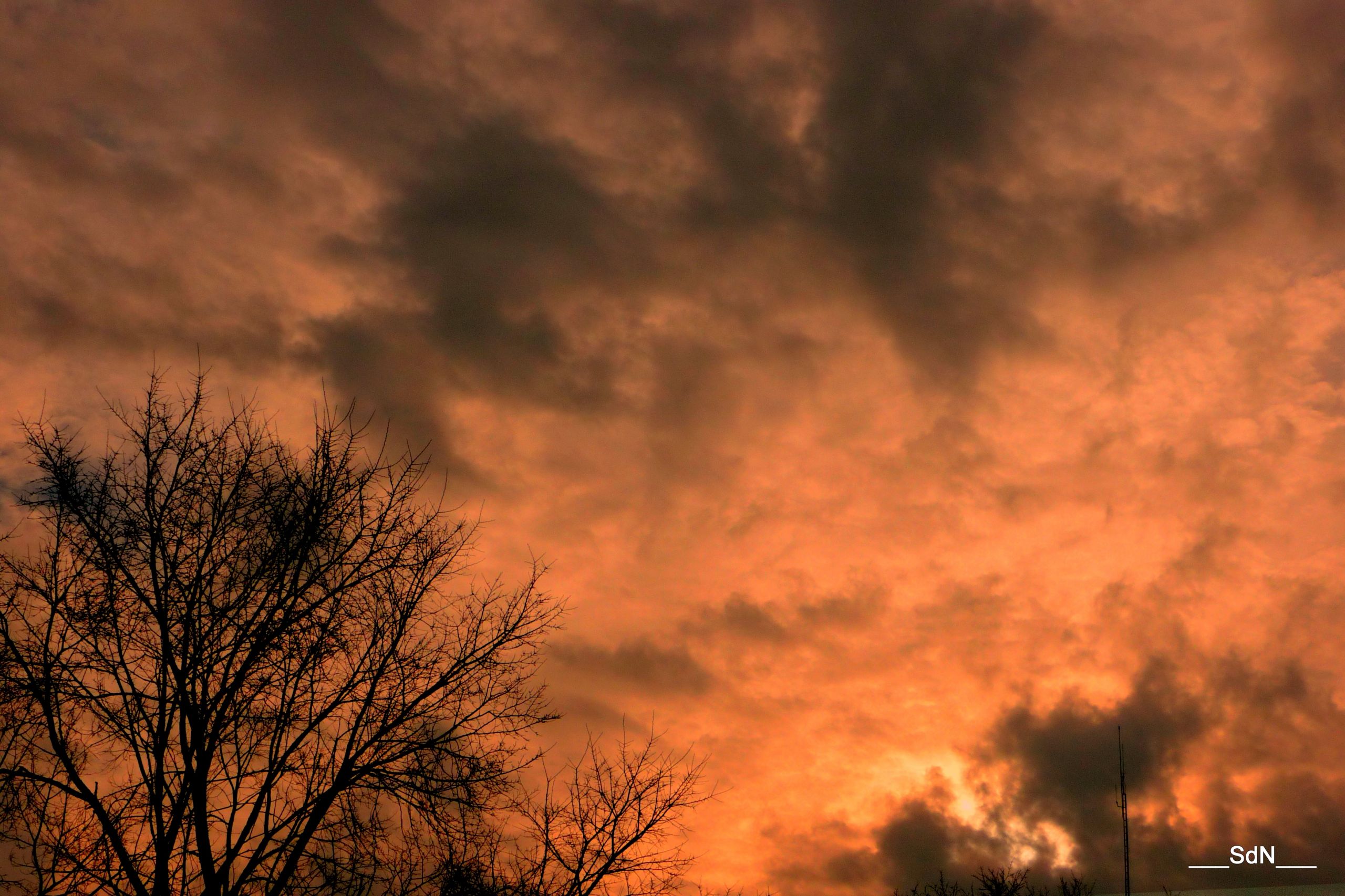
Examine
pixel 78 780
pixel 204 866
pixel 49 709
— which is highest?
pixel 49 709

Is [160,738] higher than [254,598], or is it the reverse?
[254,598]

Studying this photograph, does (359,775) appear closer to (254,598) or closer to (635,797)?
(254,598)

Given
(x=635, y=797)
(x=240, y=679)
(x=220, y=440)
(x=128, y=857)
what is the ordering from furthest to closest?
(x=635, y=797) < (x=220, y=440) < (x=240, y=679) < (x=128, y=857)

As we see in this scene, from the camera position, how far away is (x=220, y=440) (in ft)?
45.5

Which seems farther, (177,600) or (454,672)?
(454,672)

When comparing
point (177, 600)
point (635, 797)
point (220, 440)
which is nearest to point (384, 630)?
point (177, 600)

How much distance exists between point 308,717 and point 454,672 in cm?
201

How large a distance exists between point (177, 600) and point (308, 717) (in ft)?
7.56

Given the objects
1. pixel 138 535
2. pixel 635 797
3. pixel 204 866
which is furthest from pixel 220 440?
pixel 635 797

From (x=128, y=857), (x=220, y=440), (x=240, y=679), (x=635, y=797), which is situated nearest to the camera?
(x=128, y=857)

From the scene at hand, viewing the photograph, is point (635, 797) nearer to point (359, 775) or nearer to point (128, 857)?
point (359, 775)

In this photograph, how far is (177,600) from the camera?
1283cm

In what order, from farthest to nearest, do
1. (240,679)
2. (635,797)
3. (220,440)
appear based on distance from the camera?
(635,797), (220,440), (240,679)

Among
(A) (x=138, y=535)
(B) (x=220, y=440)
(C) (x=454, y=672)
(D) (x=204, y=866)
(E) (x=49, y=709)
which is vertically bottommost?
(D) (x=204, y=866)
